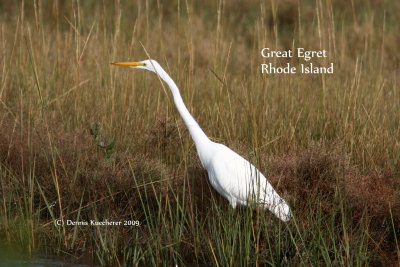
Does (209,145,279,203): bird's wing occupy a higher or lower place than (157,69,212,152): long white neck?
lower

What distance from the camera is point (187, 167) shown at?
4.30 metres

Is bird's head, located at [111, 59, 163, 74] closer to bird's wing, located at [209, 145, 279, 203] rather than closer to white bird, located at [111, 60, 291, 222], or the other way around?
white bird, located at [111, 60, 291, 222]

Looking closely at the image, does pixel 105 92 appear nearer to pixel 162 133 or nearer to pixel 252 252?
pixel 162 133

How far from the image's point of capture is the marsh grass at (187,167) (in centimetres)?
376

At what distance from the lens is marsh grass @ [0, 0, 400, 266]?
3756mm

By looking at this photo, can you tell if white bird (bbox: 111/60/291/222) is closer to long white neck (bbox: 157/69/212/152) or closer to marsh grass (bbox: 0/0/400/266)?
long white neck (bbox: 157/69/212/152)

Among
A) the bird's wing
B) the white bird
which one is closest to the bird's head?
the white bird

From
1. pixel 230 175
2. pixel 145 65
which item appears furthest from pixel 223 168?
pixel 145 65

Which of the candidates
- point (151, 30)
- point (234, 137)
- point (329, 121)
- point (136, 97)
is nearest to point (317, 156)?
point (234, 137)

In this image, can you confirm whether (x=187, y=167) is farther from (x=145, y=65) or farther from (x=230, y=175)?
(x=145, y=65)

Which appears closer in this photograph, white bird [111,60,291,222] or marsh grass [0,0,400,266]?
marsh grass [0,0,400,266]

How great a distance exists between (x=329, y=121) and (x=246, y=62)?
3323 mm

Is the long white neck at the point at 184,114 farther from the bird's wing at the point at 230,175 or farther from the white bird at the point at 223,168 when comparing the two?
the bird's wing at the point at 230,175

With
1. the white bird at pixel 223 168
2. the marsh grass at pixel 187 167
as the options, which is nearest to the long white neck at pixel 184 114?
the white bird at pixel 223 168
